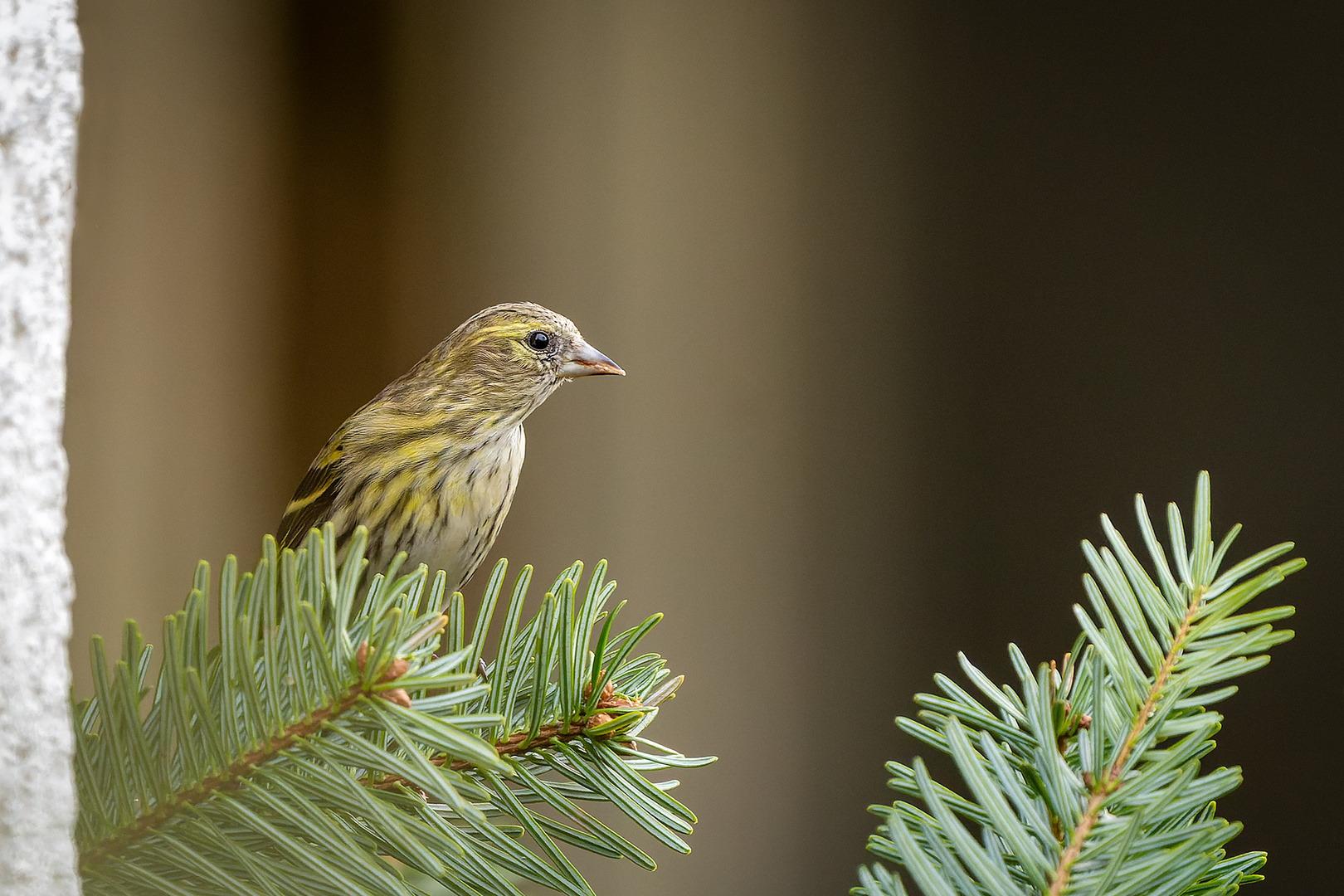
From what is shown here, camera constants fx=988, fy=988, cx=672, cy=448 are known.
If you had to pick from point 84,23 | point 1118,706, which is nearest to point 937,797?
point 1118,706

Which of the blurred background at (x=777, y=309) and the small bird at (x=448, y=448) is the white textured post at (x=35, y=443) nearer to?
the small bird at (x=448, y=448)

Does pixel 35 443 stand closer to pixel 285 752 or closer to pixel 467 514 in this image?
pixel 285 752

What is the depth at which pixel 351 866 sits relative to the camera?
0.70ft

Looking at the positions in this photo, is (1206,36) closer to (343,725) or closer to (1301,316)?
(1301,316)

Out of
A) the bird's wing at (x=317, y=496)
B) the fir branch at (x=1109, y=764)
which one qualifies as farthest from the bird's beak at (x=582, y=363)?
the fir branch at (x=1109, y=764)

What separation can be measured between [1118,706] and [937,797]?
71 mm

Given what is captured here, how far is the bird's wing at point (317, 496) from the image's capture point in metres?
0.64

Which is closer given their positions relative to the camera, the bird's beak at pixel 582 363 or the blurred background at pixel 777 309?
the bird's beak at pixel 582 363

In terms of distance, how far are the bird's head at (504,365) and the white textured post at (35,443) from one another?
19.3 inches

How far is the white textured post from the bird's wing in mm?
468

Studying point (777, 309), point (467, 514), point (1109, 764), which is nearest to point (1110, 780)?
point (1109, 764)

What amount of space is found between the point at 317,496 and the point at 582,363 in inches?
7.9

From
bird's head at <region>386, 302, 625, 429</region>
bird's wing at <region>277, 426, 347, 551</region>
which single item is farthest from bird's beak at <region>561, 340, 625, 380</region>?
bird's wing at <region>277, 426, 347, 551</region>

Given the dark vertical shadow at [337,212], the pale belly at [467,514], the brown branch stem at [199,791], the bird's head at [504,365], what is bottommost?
the brown branch stem at [199,791]
